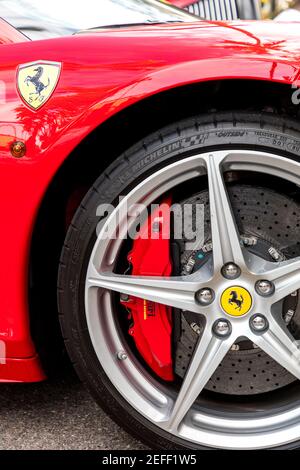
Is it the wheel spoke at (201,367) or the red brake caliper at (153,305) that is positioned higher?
the red brake caliper at (153,305)

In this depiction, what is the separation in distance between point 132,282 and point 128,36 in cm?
66

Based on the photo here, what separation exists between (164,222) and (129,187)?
156mm

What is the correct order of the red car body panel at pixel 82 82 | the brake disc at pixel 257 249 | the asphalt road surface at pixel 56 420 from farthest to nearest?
the asphalt road surface at pixel 56 420 → the brake disc at pixel 257 249 → the red car body panel at pixel 82 82

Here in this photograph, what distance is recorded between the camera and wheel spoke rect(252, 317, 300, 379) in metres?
1.73

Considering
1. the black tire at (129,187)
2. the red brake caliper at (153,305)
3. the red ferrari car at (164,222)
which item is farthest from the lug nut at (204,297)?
the black tire at (129,187)

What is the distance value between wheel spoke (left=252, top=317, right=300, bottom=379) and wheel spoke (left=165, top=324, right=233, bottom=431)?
0.09 metres

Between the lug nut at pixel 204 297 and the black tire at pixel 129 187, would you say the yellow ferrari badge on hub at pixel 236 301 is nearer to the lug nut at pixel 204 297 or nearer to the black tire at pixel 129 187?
the lug nut at pixel 204 297

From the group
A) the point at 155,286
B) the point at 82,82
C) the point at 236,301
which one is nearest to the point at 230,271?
the point at 236,301

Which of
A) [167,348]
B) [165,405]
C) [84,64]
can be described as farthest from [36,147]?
[165,405]

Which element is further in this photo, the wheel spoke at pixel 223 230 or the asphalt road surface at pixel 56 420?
the asphalt road surface at pixel 56 420

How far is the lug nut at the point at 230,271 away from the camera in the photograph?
171cm

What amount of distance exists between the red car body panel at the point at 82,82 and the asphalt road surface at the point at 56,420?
13.2 inches

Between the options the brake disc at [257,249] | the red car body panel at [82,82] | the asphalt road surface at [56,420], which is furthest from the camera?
the asphalt road surface at [56,420]

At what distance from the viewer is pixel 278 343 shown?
174 cm
